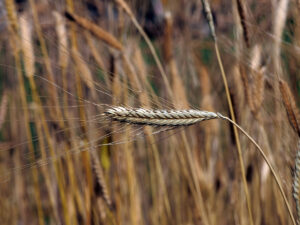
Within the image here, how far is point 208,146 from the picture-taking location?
5.04 feet

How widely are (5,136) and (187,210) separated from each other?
61 centimetres

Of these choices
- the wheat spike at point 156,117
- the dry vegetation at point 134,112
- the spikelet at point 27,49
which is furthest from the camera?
the spikelet at point 27,49

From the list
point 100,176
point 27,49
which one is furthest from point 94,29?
point 100,176

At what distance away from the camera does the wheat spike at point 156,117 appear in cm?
74

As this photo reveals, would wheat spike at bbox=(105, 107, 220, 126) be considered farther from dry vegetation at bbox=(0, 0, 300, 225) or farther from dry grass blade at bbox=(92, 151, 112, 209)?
dry grass blade at bbox=(92, 151, 112, 209)

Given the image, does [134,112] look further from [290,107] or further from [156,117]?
[290,107]

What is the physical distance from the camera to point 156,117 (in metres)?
0.75

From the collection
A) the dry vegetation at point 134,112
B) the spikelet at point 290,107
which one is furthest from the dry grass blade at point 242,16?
the spikelet at point 290,107

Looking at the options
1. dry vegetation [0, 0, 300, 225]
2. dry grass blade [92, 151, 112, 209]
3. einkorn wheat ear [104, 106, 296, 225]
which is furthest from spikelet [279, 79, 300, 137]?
dry grass blade [92, 151, 112, 209]

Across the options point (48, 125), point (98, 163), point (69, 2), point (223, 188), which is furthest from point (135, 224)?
point (69, 2)

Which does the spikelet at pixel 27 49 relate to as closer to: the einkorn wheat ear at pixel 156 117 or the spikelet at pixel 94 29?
the spikelet at pixel 94 29

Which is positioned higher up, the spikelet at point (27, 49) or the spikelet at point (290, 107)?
the spikelet at point (27, 49)

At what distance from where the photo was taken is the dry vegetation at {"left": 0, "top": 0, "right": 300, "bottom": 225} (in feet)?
2.99

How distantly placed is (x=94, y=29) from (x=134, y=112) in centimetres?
44
